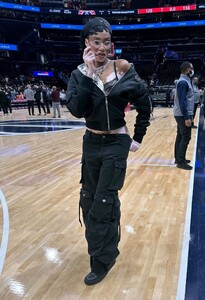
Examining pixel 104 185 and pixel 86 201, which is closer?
pixel 104 185

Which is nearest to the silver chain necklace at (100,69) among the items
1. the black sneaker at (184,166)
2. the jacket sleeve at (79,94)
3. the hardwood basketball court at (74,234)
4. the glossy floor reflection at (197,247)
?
the jacket sleeve at (79,94)

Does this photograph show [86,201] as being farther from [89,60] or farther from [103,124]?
[89,60]

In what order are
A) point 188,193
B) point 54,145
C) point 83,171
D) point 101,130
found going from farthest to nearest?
point 54,145 < point 188,193 < point 83,171 < point 101,130

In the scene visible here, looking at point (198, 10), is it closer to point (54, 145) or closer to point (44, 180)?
point (54, 145)

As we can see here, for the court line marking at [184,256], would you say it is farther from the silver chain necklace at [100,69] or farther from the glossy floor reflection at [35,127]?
the glossy floor reflection at [35,127]

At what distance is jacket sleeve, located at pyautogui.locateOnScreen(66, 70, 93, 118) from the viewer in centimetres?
188

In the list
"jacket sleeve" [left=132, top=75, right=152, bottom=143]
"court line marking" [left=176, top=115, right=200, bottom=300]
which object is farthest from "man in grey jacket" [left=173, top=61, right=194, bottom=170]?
"jacket sleeve" [left=132, top=75, right=152, bottom=143]

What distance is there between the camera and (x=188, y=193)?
13.2 ft

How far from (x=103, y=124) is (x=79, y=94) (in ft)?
0.85

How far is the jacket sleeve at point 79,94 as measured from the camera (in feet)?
6.17

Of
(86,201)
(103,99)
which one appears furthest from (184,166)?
(103,99)

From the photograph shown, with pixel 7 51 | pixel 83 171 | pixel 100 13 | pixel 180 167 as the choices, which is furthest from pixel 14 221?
pixel 100 13

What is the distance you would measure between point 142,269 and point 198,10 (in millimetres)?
39373

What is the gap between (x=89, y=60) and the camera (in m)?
1.84
